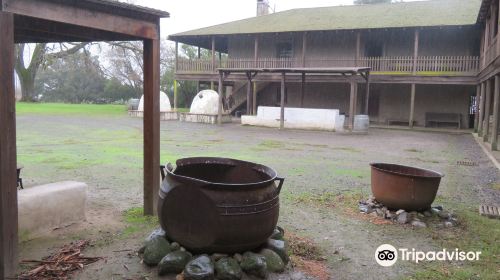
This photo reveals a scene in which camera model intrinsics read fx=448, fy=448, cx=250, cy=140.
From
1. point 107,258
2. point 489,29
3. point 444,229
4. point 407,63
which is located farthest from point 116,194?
point 407,63

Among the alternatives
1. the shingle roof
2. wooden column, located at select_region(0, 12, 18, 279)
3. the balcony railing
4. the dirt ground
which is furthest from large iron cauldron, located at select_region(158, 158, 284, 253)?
the shingle roof

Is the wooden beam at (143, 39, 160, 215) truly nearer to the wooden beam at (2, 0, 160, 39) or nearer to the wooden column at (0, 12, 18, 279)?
the wooden beam at (2, 0, 160, 39)

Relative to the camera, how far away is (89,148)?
1382 centimetres

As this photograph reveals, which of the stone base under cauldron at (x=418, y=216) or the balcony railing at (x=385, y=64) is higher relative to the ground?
the balcony railing at (x=385, y=64)

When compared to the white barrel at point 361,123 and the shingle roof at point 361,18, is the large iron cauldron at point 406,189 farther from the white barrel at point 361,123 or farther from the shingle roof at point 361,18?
the shingle roof at point 361,18

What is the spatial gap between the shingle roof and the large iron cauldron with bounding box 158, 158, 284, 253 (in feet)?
71.7

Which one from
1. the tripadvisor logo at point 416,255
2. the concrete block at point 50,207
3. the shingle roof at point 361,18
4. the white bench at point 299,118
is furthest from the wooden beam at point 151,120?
the shingle roof at point 361,18

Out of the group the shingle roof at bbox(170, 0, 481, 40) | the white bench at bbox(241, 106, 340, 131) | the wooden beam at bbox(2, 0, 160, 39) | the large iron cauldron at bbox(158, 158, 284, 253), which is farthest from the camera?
the shingle roof at bbox(170, 0, 481, 40)

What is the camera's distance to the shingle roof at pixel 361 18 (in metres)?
24.2

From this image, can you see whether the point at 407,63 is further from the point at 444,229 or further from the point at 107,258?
the point at 107,258

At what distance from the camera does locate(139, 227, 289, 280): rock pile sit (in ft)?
13.0

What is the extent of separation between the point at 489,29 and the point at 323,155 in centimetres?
1070

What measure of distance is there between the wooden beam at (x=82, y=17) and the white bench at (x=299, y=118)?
1698 cm

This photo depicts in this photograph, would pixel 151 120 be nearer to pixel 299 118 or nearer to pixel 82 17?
pixel 82 17
